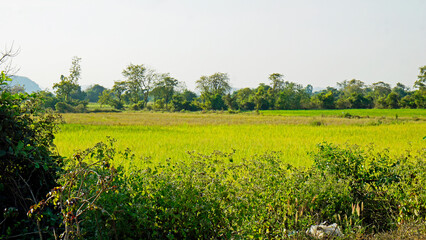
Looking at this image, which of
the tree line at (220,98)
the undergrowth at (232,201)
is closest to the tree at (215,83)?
the tree line at (220,98)

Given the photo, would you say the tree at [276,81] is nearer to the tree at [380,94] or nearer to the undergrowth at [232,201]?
the tree at [380,94]

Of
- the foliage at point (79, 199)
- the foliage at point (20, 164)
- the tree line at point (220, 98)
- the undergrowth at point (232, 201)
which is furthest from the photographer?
the tree line at point (220, 98)

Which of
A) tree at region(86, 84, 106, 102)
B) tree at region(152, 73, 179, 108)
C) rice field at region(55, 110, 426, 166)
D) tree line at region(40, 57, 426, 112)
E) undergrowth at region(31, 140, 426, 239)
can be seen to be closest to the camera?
undergrowth at region(31, 140, 426, 239)

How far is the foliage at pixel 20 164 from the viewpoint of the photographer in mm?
3020

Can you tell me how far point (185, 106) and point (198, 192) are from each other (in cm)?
5959

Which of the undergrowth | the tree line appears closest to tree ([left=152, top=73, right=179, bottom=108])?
the tree line

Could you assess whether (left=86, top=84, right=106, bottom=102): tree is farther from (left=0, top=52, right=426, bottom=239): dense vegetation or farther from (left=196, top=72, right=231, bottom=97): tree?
(left=0, top=52, right=426, bottom=239): dense vegetation

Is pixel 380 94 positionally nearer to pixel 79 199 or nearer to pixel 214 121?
pixel 214 121

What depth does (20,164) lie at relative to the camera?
3293 millimetres

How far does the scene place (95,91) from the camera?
12162 cm

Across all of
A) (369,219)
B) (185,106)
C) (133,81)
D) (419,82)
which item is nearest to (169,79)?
(133,81)

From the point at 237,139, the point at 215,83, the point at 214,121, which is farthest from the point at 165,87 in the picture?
the point at 237,139

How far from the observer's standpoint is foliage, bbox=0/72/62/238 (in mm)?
3020

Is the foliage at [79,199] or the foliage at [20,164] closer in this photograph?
the foliage at [79,199]
